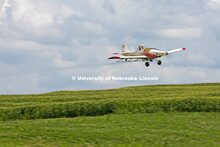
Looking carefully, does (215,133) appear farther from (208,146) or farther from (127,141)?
(127,141)

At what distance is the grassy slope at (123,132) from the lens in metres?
19.6

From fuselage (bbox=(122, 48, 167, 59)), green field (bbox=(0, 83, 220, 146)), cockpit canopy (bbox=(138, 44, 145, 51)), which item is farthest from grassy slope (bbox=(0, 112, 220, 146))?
cockpit canopy (bbox=(138, 44, 145, 51))

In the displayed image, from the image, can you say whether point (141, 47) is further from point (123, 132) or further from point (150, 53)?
point (123, 132)

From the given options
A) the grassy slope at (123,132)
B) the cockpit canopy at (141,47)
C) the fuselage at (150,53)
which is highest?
the cockpit canopy at (141,47)

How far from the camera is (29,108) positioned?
1268 inches

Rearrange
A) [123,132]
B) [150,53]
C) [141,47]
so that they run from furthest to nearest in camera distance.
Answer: [141,47] < [150,53] < [123,132]

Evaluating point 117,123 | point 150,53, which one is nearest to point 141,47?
point 150,53

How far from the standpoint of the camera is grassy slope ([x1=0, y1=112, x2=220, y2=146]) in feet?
64.2

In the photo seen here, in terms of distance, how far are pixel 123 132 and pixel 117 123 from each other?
353cm

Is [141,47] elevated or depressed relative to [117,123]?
elevated

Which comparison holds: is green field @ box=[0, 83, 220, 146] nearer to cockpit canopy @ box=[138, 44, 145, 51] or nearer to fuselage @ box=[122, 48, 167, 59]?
fuselage @ box=[122, 48, 167, 59]

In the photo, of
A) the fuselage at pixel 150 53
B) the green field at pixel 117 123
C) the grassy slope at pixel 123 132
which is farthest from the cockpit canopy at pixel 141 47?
the grassy slope at pixel 123 132

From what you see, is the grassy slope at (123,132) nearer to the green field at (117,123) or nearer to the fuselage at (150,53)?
the green field at (117,123)

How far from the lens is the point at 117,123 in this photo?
1006 inches
